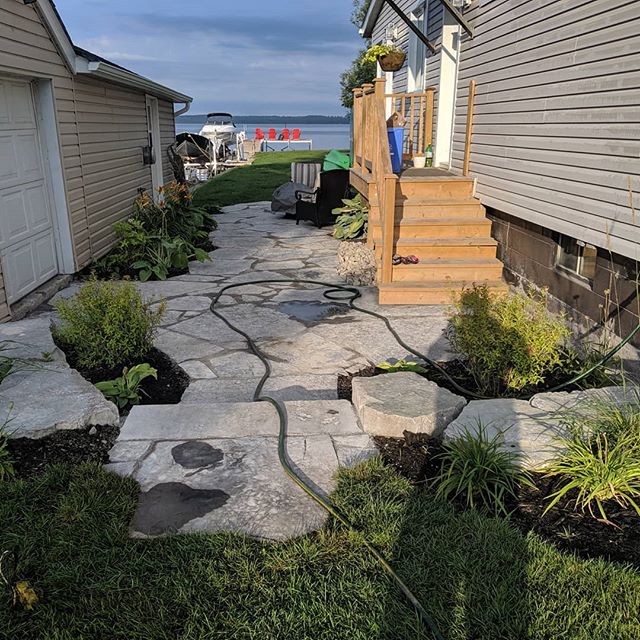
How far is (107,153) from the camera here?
27.0ft

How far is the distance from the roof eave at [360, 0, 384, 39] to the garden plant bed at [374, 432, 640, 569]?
1227cm

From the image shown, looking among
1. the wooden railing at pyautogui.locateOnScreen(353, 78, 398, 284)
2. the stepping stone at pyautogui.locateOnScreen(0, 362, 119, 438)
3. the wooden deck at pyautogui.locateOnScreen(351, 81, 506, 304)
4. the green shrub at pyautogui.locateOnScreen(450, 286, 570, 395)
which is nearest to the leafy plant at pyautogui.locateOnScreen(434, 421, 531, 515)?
the green shrub at pyautogui.locateOnScreen(450, 286, 570, 395)

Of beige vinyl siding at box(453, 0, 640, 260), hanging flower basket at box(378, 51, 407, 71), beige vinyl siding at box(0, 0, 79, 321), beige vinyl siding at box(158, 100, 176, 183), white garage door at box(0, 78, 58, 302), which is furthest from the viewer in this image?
beige vinyl siding at box(158, 100, 176, 183)

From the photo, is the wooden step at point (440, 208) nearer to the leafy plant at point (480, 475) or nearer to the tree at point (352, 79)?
the leafy plant at point (480, 475)

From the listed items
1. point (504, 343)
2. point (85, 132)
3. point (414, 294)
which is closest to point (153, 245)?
point (85, 132)

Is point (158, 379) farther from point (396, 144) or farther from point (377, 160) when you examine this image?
point (396, 144)

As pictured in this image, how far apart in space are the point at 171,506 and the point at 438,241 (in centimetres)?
449

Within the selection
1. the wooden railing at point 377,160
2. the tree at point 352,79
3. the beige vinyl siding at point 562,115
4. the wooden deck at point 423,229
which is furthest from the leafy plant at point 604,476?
the tree at point 352,79

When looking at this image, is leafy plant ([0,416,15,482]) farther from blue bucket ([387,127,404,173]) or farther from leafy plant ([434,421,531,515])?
blue bucket ([387,127,404,173])

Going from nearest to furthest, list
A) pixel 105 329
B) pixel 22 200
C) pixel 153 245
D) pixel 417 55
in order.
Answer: pixel 105 329 < pixel 22 200 < pixel 153 245 < pixel 417 55

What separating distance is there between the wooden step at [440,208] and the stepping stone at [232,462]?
148 inches

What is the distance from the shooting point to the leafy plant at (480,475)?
2.53 meters

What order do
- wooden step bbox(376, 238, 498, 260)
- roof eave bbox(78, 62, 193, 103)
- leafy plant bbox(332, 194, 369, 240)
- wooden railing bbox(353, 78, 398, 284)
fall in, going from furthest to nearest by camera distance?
leafy plant bbox(332, 194, 369, 240)
roof eave bbox(78, 62, 193, 103)
wooden step bbox(376, 238, 498, 260)
wooden railing bbox(353, 78, 398, 284)

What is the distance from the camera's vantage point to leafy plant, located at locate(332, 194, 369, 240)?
8.69 metres
